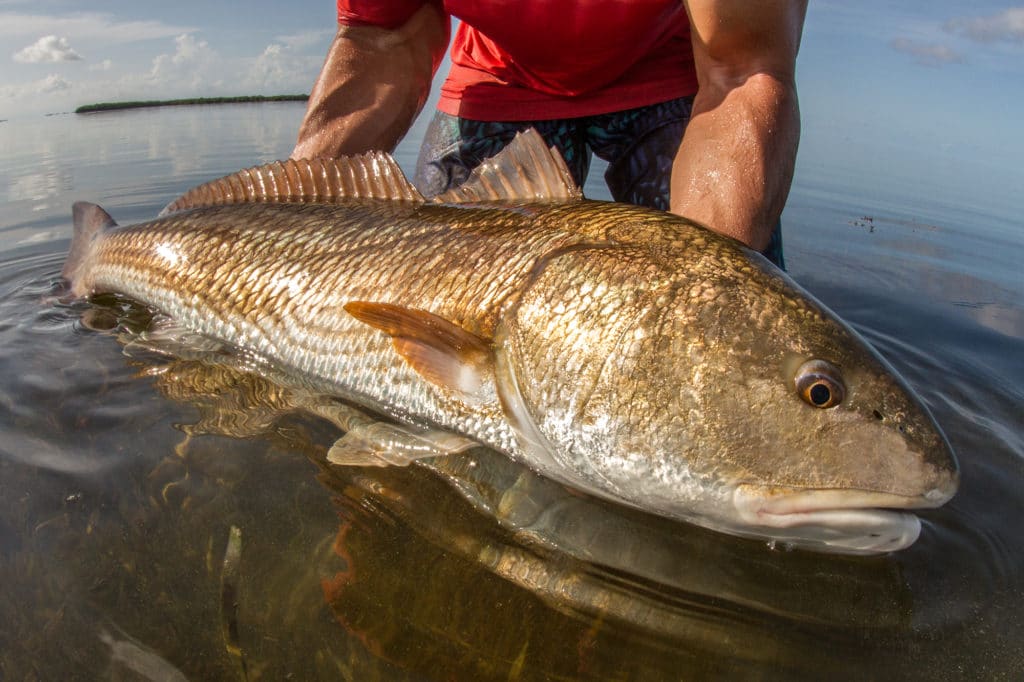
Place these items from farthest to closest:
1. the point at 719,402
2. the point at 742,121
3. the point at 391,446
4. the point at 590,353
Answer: the point at 742,121 → the point at 391,446 → the point at 590,353 → the point at 719,402

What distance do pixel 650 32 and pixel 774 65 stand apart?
42.7 inches

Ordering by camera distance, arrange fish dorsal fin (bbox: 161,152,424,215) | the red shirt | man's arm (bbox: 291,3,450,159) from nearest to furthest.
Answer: fish dorsal fin (bbox: 161,152,424,215) < the red shirt < man's arm (bbox: 291,3,450,159)

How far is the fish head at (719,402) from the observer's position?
172cm

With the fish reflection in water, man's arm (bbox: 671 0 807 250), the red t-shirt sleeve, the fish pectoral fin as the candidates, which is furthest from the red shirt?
the fish reflection in water

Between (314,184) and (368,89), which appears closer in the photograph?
(314,184)

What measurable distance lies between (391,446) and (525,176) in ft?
3.78

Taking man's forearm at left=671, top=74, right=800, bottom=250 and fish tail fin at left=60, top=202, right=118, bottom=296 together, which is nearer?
man's forearm at left=671, top=74, right=800, bottom=250

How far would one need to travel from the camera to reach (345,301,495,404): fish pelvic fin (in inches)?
85.0

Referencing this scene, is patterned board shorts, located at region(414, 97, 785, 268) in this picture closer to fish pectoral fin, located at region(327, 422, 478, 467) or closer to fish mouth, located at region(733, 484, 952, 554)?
fish mouth, located at region(733, 484, 952, 554)

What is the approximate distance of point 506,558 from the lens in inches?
73.1

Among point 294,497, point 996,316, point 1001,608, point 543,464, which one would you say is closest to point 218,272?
point 294,497

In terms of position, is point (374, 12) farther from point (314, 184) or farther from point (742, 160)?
point (742, 160)

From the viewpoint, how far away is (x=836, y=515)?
1709 millimetres

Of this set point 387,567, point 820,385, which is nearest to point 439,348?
point 387,567
